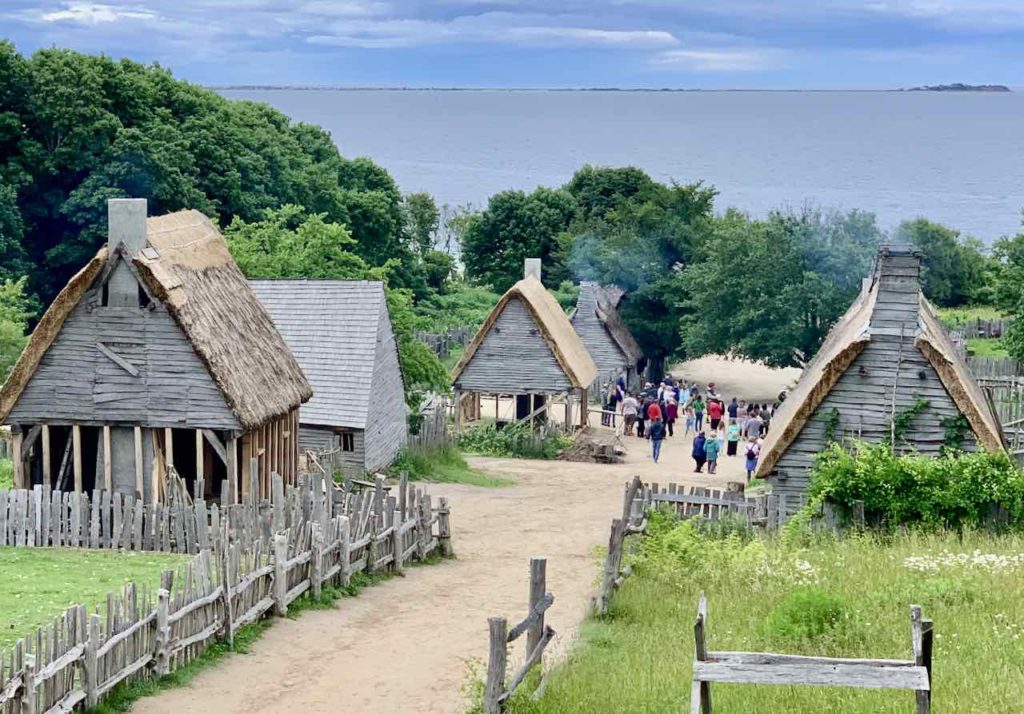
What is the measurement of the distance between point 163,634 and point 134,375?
1060 cm

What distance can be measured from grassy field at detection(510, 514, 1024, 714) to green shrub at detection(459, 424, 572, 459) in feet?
65.8

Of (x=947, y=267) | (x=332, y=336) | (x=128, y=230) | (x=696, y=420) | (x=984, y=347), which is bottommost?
(x=696, y=420)

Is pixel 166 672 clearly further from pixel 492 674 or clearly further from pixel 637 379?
pixel 637 379

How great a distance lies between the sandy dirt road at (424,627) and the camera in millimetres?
17625

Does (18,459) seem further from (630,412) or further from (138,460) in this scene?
(630,412)

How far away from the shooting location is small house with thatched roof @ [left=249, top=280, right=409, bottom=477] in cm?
3612

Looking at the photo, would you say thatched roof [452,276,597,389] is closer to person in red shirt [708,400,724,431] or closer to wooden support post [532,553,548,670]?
person in red shirt [708,400,724,431]

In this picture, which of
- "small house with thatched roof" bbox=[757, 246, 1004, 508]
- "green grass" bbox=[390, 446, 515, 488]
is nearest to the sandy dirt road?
"green grass" bbox=[390, 446, 515, 488]

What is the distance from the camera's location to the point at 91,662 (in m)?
16.0

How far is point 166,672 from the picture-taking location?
17844mm

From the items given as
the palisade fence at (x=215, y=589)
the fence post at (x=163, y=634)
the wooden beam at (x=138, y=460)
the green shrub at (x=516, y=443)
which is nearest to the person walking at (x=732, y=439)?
the green shrub at (x=516, y=443)

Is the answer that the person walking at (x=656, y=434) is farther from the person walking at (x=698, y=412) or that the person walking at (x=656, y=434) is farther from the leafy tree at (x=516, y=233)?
the leafy tree at (x=516, y=233)

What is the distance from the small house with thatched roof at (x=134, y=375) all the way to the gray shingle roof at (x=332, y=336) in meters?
7.75

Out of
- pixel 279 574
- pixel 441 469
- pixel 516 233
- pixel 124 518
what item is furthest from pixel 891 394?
pixel 516 233
